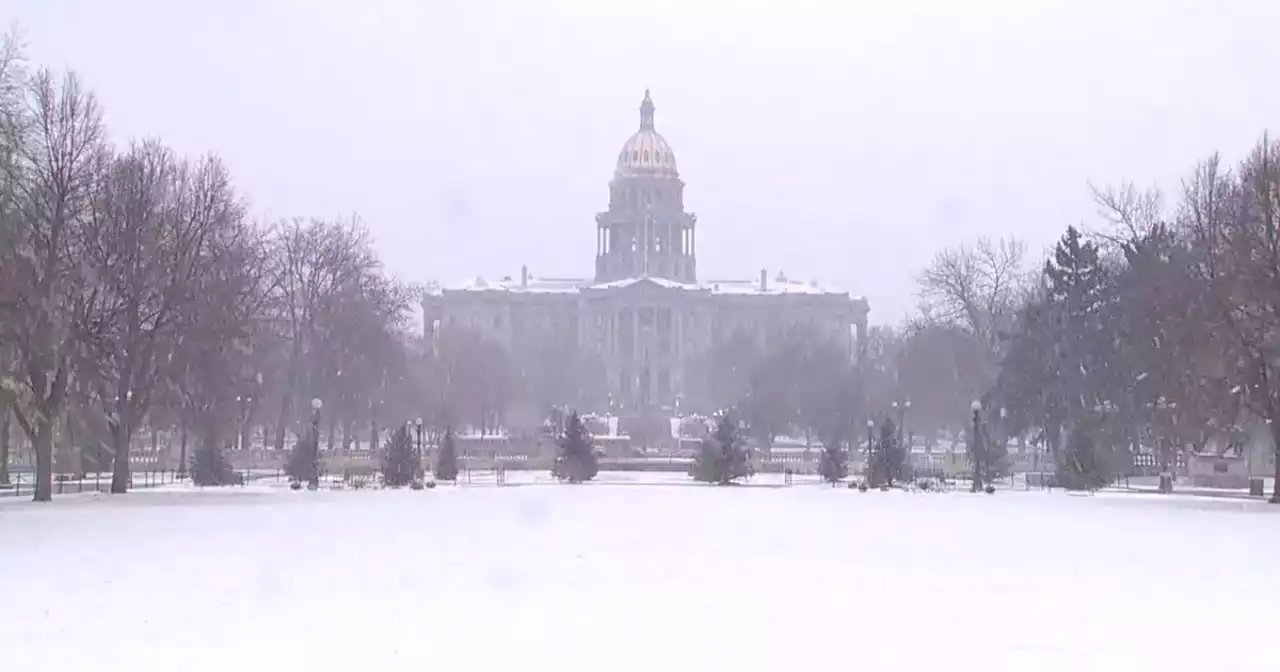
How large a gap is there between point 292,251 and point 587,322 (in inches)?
3633

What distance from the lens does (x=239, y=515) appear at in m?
30.1

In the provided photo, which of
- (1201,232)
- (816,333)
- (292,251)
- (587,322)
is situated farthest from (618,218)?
(1201,232)

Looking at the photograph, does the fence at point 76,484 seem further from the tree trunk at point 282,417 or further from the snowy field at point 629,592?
the snowy field at point 629,592

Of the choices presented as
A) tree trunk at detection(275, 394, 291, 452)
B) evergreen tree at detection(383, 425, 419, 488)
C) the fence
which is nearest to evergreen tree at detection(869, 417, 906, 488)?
evergreen tree at detection(383, 425, 419, 488)

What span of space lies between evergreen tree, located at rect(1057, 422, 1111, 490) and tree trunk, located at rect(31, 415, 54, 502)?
27.6m

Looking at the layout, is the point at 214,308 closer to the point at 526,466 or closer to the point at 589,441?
the point at 589,441

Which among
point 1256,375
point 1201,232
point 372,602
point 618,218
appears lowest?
point 372,602

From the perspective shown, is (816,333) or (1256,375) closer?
(1256,375)

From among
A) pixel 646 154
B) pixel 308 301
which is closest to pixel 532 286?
pixel 646 154

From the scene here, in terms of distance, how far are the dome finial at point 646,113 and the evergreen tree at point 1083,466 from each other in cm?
11830

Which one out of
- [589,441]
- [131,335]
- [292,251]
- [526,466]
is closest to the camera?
[131,335]

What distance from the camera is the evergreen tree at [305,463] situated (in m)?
47.0

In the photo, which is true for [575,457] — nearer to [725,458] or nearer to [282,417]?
[725,458]

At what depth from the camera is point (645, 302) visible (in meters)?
150
